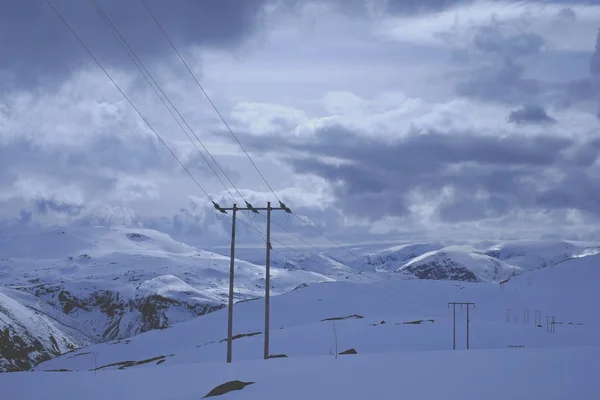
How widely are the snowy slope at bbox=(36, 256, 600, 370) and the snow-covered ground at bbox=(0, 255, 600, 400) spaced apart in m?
0.31

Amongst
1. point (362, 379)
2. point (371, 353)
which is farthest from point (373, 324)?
point (362, 379)

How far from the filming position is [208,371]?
42625 mm

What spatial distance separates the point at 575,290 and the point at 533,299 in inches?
941

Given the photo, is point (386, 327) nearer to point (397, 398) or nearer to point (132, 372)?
point (132, 372)

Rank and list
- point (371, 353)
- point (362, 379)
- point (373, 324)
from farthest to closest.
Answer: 1. point (373, 324)
2. point (371, 353)
3. point (362, 379)

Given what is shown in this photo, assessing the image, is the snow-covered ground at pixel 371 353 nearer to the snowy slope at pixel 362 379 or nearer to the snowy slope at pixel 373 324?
the snowy slope at pixel 362 379

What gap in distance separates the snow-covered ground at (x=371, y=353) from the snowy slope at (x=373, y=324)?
12.2 inches

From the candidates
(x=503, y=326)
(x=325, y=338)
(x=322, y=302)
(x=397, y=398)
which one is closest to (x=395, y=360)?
(x=397, y=398)

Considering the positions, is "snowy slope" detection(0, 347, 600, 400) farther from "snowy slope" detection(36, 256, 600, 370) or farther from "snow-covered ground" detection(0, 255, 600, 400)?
"snowy slope" detection(36, 256, 600, 370)

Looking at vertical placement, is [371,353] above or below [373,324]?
above

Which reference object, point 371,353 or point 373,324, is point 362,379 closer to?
point 371,353

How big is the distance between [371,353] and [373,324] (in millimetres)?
58485

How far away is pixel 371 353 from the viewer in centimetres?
4744

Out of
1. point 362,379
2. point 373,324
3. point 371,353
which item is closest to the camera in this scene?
point 362,379
